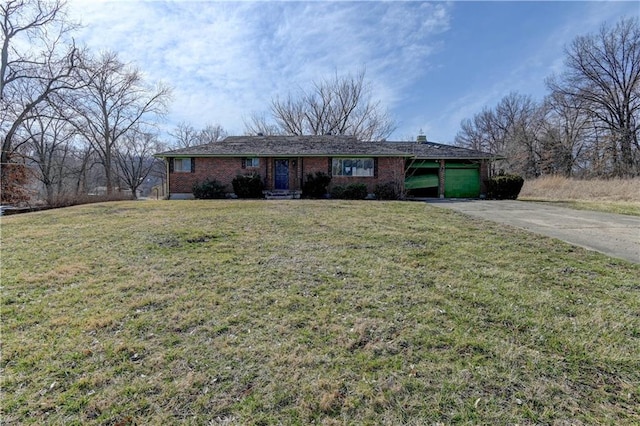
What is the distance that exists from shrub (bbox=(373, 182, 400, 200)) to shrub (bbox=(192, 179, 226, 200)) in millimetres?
8512

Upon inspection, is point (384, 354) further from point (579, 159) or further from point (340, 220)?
point (579, 159)

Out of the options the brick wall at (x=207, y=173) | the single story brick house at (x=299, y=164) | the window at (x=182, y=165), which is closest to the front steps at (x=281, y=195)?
the single story brick house at (x=299, y=164)

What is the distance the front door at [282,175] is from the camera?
60.0 feet

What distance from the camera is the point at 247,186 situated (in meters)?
16.9

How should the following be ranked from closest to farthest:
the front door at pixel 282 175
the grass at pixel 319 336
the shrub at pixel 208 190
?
the grass at pixel 319 336 < the shrub at pixel 208 190 < the front door at pixel 282 175

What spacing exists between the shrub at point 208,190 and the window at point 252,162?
2.10 m

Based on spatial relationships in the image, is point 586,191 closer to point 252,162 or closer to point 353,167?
point 353,167

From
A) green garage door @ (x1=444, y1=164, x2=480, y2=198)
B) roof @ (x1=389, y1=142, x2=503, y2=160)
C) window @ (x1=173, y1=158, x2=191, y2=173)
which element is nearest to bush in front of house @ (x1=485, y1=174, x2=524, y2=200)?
green garage door @ (x1=444, y1=164, x2=480, y2=198)

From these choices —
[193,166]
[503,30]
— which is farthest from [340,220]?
[193,166]

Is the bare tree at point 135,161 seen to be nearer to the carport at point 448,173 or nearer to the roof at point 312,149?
the roof at point 312,149

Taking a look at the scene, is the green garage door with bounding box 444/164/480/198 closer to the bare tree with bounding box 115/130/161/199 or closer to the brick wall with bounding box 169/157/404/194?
the brick wall with bounding box 169/157/404/194

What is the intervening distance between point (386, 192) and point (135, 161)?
3860 centimetres

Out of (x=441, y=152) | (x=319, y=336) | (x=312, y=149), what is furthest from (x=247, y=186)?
(x=319, y=336)

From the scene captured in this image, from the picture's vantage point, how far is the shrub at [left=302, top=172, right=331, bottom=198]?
1712 cm
